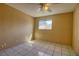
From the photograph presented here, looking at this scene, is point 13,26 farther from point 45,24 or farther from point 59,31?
point 59,31

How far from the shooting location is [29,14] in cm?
437

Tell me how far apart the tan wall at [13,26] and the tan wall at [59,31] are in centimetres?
69

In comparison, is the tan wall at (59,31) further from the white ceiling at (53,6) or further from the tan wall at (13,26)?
the tan wall at (13,26)

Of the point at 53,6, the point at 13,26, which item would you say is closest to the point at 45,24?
the point at 53,6

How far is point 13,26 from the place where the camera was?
11.9 ft

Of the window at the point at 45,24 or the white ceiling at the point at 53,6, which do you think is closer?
the white ceiling at the point at 53,6

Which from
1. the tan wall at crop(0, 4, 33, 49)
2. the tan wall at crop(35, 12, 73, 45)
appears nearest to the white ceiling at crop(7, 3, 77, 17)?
the tan wall at crop(35, 12, 73, 45)

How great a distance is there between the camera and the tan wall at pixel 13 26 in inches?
122

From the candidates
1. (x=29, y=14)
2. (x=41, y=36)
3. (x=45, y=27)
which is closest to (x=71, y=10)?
(x=45, y=27)

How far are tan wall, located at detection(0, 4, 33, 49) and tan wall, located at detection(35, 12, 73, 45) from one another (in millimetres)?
690

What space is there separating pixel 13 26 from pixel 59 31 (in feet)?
7.19

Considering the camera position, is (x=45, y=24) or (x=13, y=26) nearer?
(x=13, y=26)

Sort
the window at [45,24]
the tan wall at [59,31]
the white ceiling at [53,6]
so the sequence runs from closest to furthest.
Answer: the white ceiling at [53,6]
the tan wall at [59,31]
the window at [45,24]

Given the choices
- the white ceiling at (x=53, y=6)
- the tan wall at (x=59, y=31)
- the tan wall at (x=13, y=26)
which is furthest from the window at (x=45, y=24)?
the tan wall at (x=13, y=26)
